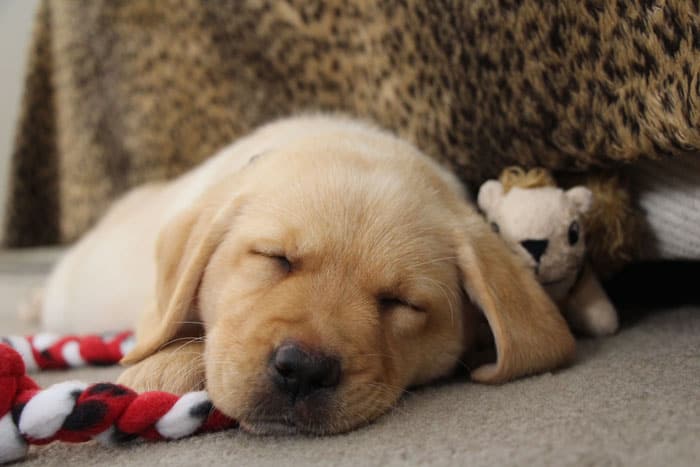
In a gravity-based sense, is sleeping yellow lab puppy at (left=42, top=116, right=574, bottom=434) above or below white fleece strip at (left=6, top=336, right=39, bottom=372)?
above

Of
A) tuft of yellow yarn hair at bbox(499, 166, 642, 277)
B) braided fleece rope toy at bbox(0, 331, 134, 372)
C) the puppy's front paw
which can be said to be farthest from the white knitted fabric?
braided fleece rope toy at bbox(0, 331, 134, 372)

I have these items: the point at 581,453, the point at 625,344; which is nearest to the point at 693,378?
the point at 625,344

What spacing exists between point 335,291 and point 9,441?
816 millimetres

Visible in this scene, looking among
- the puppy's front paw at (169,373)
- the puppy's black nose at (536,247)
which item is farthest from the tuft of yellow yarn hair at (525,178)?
the puppy's front paw at (169,373)

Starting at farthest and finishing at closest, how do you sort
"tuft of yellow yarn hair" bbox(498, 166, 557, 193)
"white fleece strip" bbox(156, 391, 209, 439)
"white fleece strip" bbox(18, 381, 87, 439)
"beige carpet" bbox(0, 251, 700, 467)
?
"tuft of yellow yarn hair" bbox(498, 166, 557, 193) → "white fleece strip" bbox(156, 391, 209, 439) → "white fleece strip" bbox(18, 381, 87, 439) → "beige carpet" bbox(0, 251, 700, 467)

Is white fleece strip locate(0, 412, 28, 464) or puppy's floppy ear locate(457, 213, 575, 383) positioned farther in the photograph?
puppy's floppy ear locate(457, 213, 575, 383)

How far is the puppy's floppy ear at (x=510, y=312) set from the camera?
6.57ft

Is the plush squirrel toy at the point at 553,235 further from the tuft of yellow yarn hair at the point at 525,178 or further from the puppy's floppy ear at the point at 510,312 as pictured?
the puppy's floppy ear at the point at 510,312

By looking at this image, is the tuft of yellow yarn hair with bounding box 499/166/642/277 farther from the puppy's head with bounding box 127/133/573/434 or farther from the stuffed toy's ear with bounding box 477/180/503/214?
the puppy's head with bounding box 127/133/573/434

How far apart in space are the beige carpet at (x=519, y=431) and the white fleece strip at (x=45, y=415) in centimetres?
8

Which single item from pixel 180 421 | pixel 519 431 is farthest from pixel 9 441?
pixel 519 431

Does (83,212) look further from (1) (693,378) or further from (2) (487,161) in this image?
(1) (693,378)

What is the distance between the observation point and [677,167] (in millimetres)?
2441

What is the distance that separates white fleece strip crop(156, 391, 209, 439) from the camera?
1627 mm
